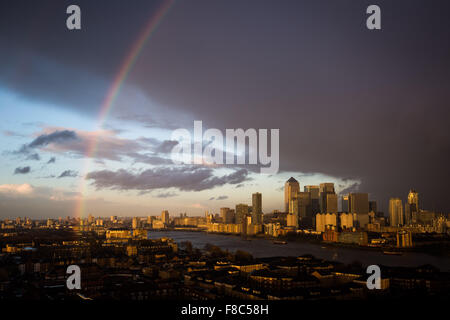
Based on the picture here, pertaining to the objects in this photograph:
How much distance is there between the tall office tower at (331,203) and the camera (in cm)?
5331

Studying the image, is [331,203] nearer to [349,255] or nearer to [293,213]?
[293,213]

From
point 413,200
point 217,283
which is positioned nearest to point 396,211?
point 413,200

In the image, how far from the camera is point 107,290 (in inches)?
324

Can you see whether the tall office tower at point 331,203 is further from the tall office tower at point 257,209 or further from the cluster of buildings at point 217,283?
the cluster of buildings at point 217,283

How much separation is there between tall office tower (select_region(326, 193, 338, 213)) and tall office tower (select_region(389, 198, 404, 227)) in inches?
278

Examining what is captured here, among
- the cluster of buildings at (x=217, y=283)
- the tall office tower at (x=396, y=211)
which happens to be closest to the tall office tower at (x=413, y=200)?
the tall office tower at (x=396, y=211)

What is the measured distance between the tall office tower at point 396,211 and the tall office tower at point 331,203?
7067 millimetres

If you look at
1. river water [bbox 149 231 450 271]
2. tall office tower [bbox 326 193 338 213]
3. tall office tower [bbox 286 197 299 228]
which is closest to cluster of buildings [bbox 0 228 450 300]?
river water [bbox 149 231 450 271]

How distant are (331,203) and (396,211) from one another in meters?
8.30

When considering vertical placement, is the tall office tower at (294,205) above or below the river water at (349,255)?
above
